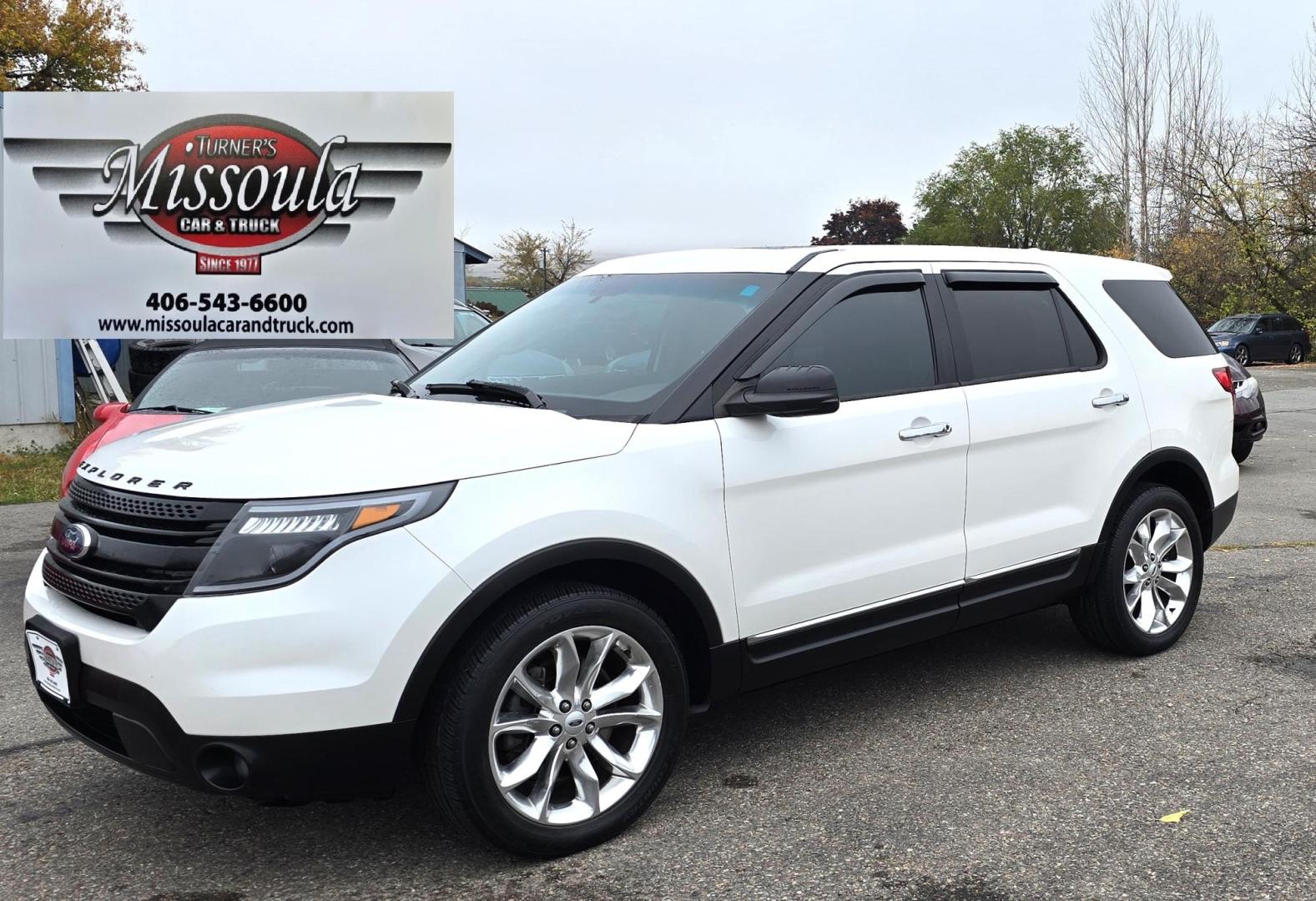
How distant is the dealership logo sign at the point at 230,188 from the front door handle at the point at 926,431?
20.2 feet

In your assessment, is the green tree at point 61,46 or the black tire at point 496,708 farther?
the green tree at point 61,46

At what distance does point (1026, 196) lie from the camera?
76875 mm

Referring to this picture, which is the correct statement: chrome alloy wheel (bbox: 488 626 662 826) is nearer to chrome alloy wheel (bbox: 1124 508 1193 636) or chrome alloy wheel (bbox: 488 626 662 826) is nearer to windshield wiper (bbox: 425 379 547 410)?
windshield wiper (bbox: 425 379 547 410)

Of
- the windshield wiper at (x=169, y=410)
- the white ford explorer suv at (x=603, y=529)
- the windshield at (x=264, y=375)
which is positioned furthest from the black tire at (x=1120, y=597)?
the windshield wiper at (x=169, y=410)

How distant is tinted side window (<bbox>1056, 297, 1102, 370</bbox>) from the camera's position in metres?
4.83

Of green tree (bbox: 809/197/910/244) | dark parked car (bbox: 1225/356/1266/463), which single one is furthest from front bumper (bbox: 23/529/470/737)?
green tree (bbox: 809/197/910/244)

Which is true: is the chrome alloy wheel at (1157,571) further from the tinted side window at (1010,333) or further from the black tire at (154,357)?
the black tire at (154,357)

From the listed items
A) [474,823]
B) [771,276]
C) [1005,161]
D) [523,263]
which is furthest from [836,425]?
[1005,161]

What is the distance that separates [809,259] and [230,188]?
6232 mm

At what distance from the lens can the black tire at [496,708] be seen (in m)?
3.00

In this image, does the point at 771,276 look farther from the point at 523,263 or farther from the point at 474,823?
the point at 523,263

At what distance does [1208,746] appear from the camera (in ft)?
13.3

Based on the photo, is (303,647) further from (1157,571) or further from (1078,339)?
(1157,571)

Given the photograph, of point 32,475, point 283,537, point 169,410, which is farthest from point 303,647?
point 32,475
